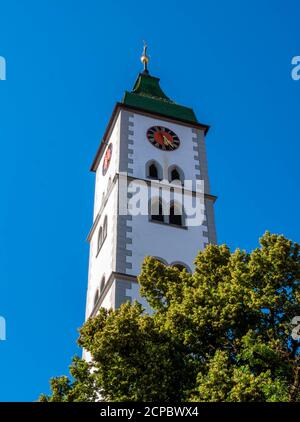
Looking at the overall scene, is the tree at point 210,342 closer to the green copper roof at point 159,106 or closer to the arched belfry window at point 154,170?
the arched belfry window at point 154,170

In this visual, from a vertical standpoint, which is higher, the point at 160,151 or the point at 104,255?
the point at 160,151

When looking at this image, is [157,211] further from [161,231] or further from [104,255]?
[104,255]

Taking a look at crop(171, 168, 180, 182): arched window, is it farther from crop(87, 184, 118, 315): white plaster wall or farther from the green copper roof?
the green copper roof

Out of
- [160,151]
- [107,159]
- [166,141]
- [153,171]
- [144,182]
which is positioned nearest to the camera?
[144,182]

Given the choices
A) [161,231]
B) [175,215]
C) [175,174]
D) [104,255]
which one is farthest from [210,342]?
[175,174]

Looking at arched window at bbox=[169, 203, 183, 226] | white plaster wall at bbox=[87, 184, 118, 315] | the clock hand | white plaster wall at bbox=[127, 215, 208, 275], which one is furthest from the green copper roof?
white plaster wall at bbox=[127, 215, 208, 275]

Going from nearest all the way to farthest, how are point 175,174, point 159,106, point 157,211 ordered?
point 157,211 < point 175,174 < point 159,106

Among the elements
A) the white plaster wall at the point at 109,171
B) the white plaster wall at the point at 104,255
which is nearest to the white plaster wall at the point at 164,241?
the white plaster wall at the point at 104,255

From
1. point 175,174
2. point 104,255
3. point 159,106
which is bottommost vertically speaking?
point 104,255

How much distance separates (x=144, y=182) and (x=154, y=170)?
1.68 metres

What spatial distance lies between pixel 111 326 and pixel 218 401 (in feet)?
8.63

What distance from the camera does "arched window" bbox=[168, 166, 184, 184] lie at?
96.7 ft

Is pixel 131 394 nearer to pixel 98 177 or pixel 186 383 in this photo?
pixel 186 383

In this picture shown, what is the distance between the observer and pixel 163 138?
102 feet
